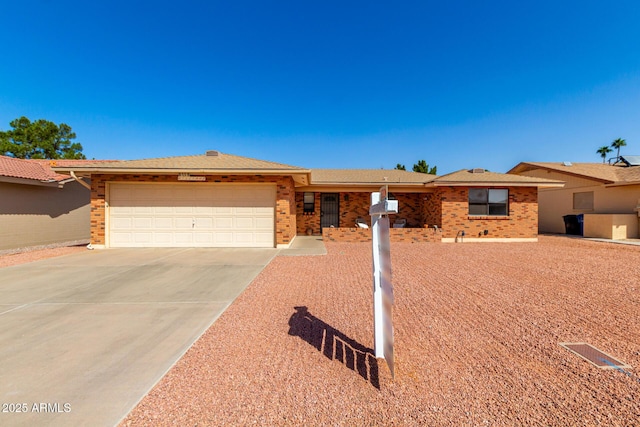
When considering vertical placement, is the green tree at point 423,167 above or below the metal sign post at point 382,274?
above

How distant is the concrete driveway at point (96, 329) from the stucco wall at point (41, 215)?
199 inches

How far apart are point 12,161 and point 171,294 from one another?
13.7 meters

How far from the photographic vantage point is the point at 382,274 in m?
2.73

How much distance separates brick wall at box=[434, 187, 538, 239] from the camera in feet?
42.8

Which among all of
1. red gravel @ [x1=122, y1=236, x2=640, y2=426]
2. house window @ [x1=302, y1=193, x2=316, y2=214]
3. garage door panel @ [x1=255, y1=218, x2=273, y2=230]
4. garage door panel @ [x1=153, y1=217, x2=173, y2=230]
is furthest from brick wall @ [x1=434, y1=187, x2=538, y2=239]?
garage door panel @ [x1=153, y1=217, x2=173, y2=230]

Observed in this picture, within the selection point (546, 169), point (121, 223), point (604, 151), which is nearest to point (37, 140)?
point (121, 223)

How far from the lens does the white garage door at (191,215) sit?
10.7 m

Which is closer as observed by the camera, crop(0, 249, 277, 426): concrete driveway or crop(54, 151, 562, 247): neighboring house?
crop(0, 249, 277, 426): concrete driveway

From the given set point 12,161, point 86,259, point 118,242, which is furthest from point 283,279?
point 12,161

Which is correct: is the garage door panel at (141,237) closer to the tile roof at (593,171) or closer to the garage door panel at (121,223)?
the garage door panel at (121,223)

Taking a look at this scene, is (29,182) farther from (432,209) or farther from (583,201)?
(583,201)

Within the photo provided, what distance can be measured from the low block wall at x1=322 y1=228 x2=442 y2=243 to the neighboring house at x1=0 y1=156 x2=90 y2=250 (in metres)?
12.2

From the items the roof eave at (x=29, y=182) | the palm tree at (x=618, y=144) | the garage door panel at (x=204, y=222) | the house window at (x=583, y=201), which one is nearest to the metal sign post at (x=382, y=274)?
the garage door panel at (x=204, y=222)

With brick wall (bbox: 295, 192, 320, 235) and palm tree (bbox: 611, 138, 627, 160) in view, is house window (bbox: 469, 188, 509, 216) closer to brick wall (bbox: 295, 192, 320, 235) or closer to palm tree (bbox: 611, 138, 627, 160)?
brick wall (bbox: 295, 192, 320, 235)
